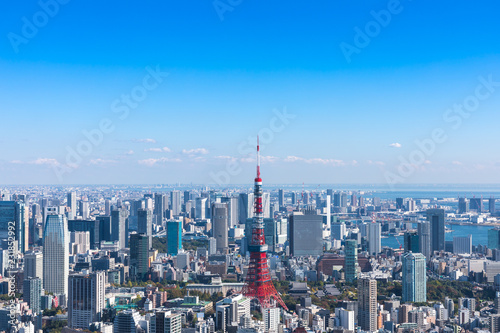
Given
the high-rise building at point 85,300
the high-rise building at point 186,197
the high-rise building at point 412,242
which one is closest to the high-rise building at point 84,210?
the high-rise building at point 186,197

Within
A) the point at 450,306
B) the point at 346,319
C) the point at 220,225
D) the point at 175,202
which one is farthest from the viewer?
the point at 175,202

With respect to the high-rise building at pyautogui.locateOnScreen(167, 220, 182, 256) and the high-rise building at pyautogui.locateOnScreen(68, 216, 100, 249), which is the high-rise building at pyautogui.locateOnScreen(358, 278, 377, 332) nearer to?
the high-rise building at pyautogui.locateOnScreen(167, 220, 182, 256)

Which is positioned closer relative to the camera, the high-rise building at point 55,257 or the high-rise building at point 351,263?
the high-rise building at point 55,257

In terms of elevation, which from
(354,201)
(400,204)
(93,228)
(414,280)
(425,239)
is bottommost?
(414,280)

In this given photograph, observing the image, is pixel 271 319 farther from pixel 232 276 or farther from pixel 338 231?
pixel 338 231

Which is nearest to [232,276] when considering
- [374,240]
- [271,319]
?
[271,319]

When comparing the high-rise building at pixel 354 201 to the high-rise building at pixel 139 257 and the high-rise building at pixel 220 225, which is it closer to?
the high-rise building at pixel 220 225
